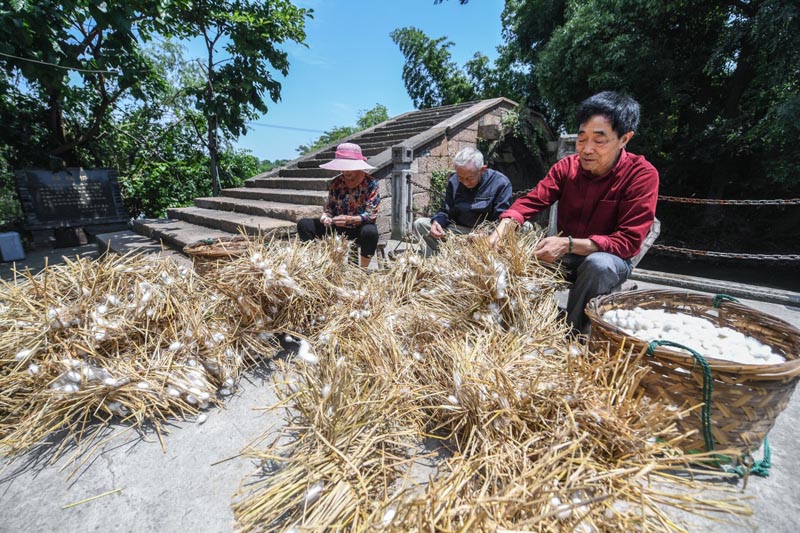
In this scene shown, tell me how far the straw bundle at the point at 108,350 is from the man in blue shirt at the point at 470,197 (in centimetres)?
169

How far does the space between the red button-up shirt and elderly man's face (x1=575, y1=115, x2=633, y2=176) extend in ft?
0.21

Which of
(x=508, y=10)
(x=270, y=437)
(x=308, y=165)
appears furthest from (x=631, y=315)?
(x=508, y=10)

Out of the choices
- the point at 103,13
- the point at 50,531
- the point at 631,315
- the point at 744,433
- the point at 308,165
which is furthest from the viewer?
the point at 308,165

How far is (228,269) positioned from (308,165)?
5806mm

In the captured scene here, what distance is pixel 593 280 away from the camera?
5.88 feet

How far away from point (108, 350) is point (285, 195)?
14.1 feet

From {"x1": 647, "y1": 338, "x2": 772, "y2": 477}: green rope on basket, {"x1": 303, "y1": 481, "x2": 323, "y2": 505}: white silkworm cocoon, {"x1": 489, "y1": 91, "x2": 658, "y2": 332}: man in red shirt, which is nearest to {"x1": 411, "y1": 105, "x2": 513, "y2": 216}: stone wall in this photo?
{"x1": 489, "y1": 91, "x2": 658, "y2": 332}: man in red shirt

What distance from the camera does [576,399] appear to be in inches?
45.4

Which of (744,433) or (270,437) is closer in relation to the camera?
(744,433)

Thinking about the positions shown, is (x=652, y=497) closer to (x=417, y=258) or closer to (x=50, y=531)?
(x=417, y=258)

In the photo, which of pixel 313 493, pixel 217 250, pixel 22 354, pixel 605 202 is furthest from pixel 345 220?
pixel 313 493

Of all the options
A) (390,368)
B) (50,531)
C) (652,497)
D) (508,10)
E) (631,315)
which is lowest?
(50,531)

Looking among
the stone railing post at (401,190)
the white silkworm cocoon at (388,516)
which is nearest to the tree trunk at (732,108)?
the stone railing post at (401,190)

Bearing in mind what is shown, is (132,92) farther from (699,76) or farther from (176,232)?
(699,76)
